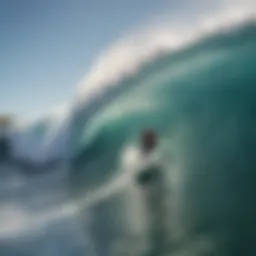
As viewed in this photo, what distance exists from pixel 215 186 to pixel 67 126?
38 centimetres

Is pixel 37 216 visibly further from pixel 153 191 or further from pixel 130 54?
pixel 130 54

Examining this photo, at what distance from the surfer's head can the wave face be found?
0.6 inches

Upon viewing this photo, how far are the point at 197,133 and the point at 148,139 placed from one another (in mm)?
115

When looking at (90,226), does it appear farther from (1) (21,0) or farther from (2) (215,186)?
(1) (21,0)

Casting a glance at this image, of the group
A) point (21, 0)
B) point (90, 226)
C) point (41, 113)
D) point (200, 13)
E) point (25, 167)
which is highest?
point (21, 0)

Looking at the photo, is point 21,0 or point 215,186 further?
point 21,0

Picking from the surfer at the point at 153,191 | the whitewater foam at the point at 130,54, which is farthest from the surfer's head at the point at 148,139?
the whitewater foam at the point at 130,54

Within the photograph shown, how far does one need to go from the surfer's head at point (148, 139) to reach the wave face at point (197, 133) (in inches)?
0.6

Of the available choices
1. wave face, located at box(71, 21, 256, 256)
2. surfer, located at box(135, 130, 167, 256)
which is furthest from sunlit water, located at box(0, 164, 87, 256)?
surfer, located at box(135, 130, 167, 256)

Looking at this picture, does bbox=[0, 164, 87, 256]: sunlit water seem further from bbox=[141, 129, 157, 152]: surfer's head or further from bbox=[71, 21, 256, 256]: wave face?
bbox=[141, 129, 157, 152]: surfer's head

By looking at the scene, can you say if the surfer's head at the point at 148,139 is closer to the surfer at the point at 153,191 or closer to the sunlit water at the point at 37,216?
the surfer at the point at 153,191

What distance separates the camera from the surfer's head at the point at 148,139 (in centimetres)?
106

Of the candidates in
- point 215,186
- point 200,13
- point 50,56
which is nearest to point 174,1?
point 200,13

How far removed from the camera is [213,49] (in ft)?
3.51
